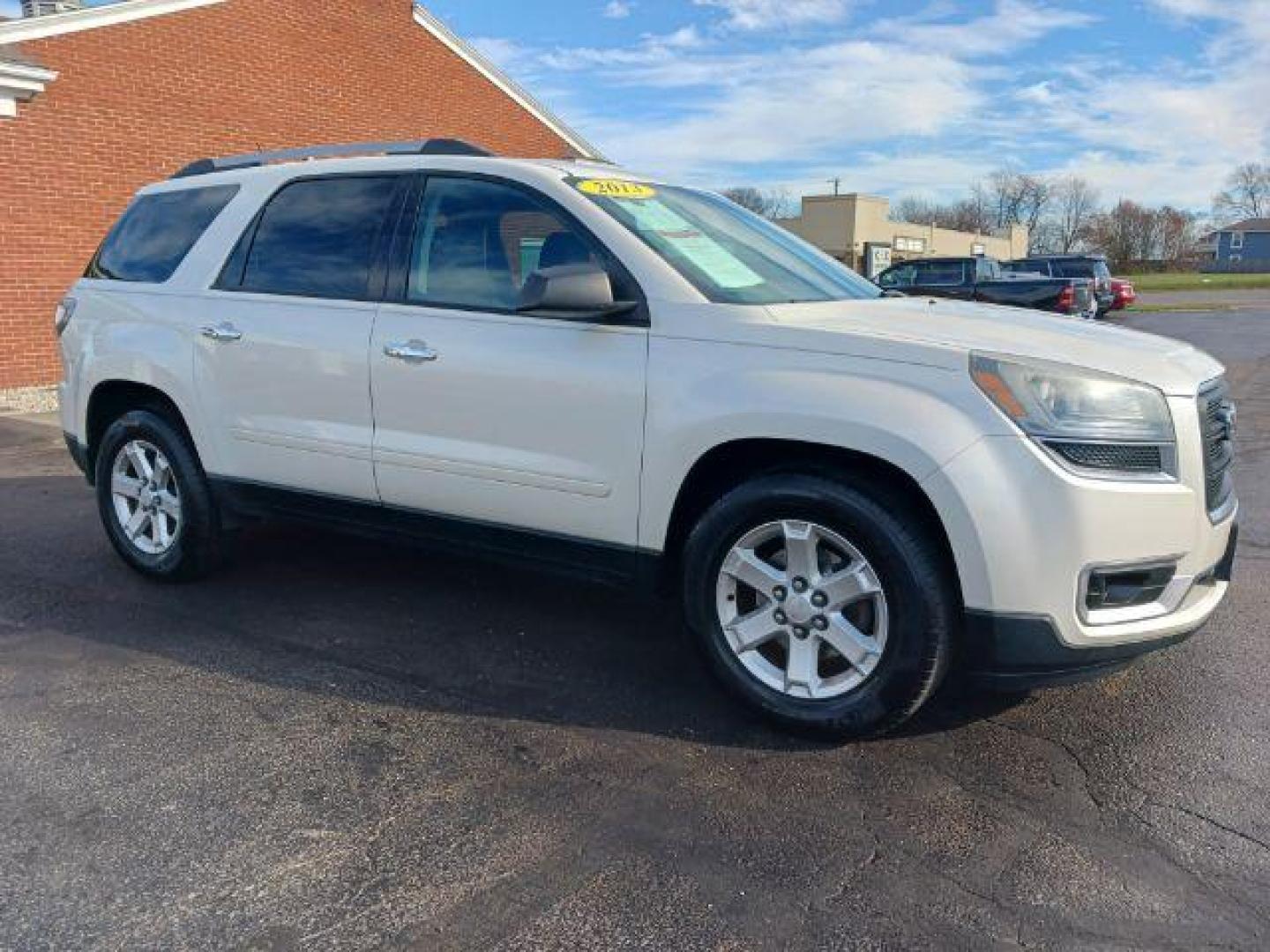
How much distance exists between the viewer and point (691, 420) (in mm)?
3406

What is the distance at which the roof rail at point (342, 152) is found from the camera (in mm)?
4273

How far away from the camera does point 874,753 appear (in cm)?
330

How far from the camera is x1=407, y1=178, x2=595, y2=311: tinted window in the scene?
12.7 ft

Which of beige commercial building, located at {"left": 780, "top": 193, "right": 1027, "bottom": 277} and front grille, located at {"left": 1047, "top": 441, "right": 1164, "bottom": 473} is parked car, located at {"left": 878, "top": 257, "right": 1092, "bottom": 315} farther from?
beige commercial building, located at {"left": 780, "top": 193, "right": 1027, "bottom": 277}

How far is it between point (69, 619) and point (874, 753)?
138 inches

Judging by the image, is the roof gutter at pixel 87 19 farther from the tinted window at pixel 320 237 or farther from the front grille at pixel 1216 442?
the front grille at pixel 1216 442

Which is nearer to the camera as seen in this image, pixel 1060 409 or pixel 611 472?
pixel 1060 409

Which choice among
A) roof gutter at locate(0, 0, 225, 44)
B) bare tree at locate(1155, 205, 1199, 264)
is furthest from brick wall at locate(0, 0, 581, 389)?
bare tree at locate(1155, 205, 1199, 264)

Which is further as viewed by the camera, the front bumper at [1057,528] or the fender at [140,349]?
the fender at [140,349]

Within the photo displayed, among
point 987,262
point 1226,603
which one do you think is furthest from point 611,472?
point 987,262

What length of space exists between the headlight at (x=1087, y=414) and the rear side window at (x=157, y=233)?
3.60m

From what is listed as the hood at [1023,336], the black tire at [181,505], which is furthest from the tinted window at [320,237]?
the hood at [1023,336]

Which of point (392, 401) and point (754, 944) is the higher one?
point (392, 401)

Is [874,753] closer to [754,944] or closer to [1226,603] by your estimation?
[754,944]
